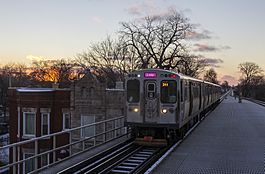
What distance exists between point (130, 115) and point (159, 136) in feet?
4.80

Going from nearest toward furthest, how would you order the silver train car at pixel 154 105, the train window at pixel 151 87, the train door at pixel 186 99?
1. the silver train car at pixel 154 105
2. the train window at pixel 151 87
3. the train door at pixel 186 99

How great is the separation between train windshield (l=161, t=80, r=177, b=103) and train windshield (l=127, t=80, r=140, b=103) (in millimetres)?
1015

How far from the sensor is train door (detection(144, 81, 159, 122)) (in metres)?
15.0

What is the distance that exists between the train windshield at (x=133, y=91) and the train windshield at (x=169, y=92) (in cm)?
101

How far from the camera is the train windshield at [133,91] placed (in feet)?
49.9

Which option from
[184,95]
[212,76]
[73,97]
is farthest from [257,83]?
[184,95]

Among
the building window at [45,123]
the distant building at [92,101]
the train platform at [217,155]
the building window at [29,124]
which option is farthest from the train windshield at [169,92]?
the building window at [29,124]

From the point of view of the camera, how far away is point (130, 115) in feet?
50.2

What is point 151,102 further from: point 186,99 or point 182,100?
point 186,99

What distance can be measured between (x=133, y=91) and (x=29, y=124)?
14.7 meters

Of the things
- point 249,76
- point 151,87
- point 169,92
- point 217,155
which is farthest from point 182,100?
point 249,76

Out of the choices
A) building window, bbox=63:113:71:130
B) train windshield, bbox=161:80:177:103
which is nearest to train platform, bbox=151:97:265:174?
train windshield, bbox=161:80:177:103

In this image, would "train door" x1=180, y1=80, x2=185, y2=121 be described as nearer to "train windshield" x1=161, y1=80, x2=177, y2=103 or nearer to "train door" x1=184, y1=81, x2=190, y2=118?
"train windshield" x1=161, y1=80, x2=177, y2=103

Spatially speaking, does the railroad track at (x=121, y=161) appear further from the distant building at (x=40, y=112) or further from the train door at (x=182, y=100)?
the distant building at (x=40, y=112)
